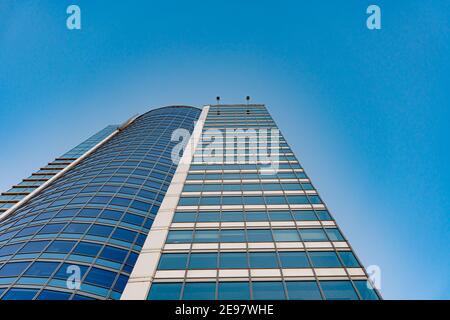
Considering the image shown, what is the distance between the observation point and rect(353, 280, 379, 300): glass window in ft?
55.1

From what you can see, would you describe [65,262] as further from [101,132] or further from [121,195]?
[101,132]

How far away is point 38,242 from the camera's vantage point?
98.3 ft

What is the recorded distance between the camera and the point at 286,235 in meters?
22.5

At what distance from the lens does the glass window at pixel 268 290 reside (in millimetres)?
16759

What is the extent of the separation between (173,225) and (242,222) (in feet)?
16.6

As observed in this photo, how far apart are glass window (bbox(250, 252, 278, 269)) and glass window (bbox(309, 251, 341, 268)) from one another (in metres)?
2.37

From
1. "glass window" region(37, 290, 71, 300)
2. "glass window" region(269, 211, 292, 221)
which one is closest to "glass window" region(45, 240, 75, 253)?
"glass window" region(37, 290, 71, 300)

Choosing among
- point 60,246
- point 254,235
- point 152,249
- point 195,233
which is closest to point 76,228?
point 60,246

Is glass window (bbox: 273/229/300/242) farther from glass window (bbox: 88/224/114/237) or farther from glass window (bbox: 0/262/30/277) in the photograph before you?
glass window (bbox: 0/262/30/277)

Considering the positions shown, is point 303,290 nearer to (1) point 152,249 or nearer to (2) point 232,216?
(2) point 232,216
